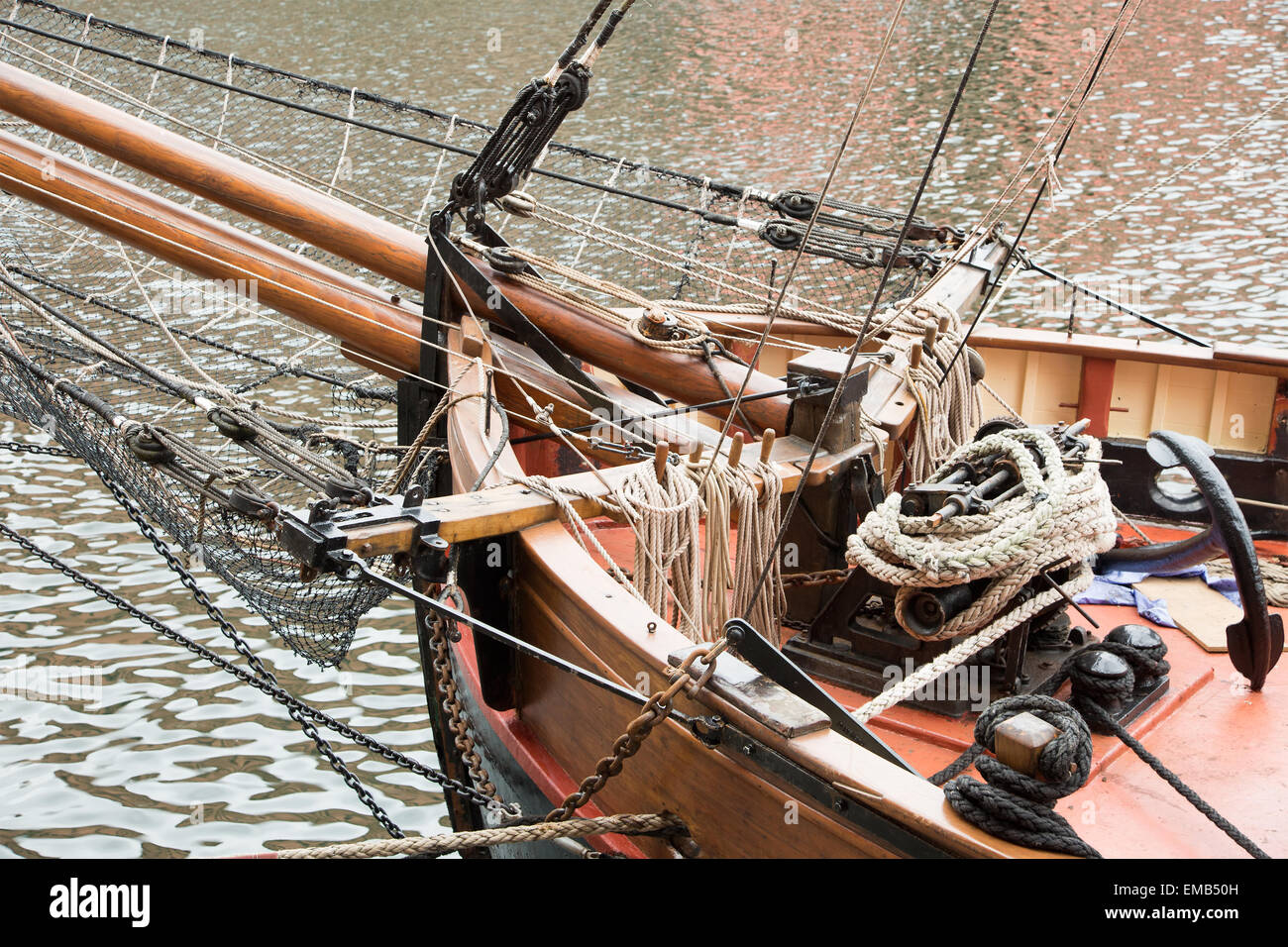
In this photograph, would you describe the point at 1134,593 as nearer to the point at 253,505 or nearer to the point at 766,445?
the point at 766,445

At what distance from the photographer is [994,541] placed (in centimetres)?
345

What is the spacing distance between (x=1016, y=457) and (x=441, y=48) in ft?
57.9

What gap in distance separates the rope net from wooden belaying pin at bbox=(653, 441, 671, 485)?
87 cm

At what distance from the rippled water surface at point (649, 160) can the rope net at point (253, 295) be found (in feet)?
3.34

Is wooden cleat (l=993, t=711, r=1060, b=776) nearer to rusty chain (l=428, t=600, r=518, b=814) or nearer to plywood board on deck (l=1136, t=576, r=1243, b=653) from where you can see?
rusty chain (l=428, t=600, r=518, b=814)

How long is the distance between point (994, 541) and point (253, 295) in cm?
363

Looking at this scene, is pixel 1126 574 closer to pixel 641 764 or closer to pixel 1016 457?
pixel 1016 457

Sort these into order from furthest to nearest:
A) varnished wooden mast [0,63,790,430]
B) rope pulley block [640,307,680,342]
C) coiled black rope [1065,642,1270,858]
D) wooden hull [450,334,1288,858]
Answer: varnished wooden mast [0,63,790,430] → rope pulley block [640,307,680,342] → coiled black rope [1065,642,1270,858] → wooden hull [450,334,1288,858]

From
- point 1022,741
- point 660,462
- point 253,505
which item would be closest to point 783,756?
point 1022,741

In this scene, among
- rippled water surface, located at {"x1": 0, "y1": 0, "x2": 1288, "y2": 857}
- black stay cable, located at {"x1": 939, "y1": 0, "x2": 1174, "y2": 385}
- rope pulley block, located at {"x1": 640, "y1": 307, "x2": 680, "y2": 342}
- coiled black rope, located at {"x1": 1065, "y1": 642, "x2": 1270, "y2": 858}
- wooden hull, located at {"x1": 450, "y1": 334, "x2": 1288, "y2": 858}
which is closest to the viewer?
wooden hull, located at {"x1": 450, "y1": 334, "x2": 1288, "y2": 858}

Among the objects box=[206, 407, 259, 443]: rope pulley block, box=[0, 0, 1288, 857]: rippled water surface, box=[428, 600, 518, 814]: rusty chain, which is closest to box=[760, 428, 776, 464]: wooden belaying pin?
box=[428, 600, 518, 814]: rusty chain

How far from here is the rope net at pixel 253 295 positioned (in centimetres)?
391

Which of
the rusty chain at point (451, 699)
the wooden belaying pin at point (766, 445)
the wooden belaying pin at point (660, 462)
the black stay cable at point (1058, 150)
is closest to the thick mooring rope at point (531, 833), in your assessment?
the rusty chain at point (451, 699)

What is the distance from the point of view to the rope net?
3.91 m
